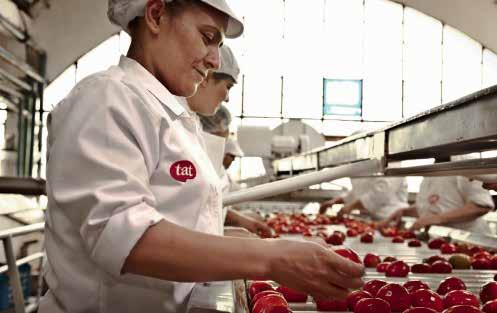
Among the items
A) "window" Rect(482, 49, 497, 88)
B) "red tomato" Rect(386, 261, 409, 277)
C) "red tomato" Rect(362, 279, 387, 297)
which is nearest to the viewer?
"red tomato" Rect(362, 279, 387, 297)

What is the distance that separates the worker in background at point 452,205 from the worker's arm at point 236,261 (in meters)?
3.42

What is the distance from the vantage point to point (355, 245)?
3.45 metres

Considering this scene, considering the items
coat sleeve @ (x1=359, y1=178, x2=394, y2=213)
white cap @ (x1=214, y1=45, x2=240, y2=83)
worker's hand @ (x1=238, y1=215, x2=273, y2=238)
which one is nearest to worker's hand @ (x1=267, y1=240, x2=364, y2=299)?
white cap @ (x1=214, y1=45, x2=240, y2=83)

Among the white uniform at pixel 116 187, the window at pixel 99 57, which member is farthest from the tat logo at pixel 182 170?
the window at pixel 99 57

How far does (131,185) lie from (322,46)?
15.5 metres

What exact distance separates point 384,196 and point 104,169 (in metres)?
5.51

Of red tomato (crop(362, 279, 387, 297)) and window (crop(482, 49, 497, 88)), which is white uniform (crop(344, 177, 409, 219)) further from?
window (crop(482, 49, 497, 88))

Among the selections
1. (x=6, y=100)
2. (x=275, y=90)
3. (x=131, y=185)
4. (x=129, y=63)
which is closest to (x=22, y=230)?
(x=129, y=63)

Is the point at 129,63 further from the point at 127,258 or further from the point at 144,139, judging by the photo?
the point at 127,258

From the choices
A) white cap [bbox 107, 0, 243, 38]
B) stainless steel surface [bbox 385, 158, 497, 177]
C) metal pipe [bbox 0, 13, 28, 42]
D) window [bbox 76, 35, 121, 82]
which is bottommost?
stainless steel surface [bbox 385, 158, 497, 177]

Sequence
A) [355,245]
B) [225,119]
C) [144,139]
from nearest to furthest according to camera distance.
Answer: [144,139]
[355,245]
[225,119]

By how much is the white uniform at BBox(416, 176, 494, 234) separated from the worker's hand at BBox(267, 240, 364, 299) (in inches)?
142

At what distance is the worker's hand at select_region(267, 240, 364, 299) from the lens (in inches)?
39.3

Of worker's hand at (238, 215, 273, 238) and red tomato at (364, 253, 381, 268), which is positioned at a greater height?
worker's hand at (238, 215, 273, 238)
